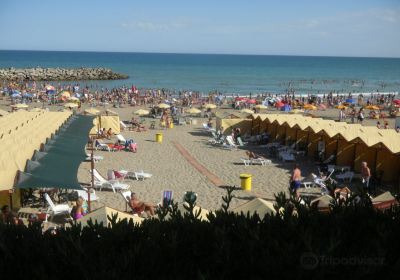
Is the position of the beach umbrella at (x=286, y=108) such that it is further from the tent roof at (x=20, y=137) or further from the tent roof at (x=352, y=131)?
the tent roof at (x=20, y=137)

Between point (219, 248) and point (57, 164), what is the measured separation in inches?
251

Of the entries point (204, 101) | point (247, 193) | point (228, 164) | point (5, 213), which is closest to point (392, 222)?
point (5, 213)

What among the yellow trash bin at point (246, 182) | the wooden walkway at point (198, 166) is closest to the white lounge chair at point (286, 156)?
the wooden walkway at point (198, 166)

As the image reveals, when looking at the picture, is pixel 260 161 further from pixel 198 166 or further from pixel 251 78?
pixel 251 78

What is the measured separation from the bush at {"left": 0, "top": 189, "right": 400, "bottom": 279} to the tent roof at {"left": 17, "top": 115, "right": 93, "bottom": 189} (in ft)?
13.0

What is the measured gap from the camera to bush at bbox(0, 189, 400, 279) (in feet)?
11.8

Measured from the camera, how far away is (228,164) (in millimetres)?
16312

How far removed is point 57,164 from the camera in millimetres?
9477

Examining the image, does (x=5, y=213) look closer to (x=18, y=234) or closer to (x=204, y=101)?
(x=18, y=234)

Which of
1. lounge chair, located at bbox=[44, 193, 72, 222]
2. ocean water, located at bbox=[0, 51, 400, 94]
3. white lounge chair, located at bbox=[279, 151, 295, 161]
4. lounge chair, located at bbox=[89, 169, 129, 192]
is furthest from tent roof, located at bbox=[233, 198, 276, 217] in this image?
ocean water, located at bbox=[0, 51, 400, 94]

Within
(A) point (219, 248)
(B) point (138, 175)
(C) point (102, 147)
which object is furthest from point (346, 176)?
(A) point (219, 248)

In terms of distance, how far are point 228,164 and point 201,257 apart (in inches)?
482

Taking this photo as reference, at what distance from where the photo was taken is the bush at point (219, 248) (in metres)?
3.59

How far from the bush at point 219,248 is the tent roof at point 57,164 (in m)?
3.97
